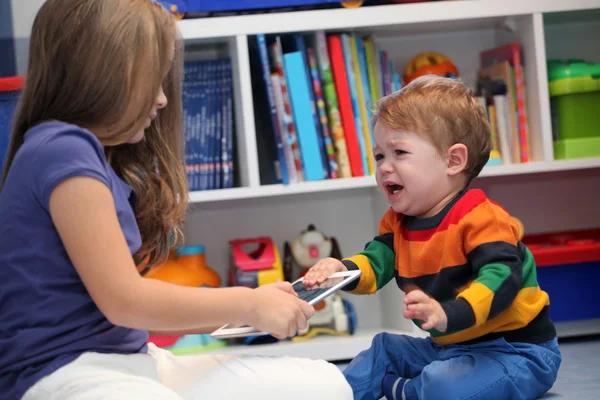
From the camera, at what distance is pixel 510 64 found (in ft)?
5.98

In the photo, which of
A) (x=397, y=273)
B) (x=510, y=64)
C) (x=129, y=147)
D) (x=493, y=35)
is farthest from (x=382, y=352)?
(x=493, y=35)

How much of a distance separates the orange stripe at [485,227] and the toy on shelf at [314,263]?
647mm

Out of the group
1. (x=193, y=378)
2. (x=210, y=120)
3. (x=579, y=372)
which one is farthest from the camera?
(x=210, y=120)

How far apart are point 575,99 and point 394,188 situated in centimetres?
71

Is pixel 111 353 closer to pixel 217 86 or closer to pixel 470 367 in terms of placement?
pixel 470 367

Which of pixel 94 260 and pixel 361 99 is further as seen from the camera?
pixel 361 99

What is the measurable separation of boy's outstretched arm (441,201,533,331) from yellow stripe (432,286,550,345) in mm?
50

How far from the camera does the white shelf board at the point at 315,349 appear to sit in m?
1.68

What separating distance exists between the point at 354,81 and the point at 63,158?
1030mm

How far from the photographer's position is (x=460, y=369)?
3.82 feet

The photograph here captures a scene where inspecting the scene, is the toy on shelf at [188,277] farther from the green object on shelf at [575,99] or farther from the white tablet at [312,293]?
the green object on shelf at [575,99]

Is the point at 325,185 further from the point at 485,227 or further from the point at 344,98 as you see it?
the point at 485,227

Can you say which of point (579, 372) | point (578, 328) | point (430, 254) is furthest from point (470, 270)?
point (578, 328)

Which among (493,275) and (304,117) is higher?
(304,117)
